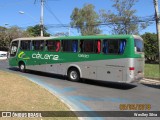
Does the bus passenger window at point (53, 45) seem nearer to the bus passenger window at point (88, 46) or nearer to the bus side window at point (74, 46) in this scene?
the bus side window at point (74, 46)

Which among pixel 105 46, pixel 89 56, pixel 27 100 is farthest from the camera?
pixel 89 56

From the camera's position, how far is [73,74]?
56.7ft

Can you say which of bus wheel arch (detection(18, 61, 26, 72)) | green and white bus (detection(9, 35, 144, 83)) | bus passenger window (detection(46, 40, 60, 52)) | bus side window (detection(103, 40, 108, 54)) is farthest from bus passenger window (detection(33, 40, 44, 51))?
bus side window (detection(103, 40, 108, 54))

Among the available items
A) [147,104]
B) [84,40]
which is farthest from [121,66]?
[147,104]

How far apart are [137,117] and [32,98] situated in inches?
144

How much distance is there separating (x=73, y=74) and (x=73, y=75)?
0.06m

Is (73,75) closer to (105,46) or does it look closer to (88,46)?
(88,46)

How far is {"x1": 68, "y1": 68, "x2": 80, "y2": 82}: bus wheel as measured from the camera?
1706 cm

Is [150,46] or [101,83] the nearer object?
[101,83]

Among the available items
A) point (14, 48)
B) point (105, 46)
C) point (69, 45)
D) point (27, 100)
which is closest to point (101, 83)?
point (105, 46)

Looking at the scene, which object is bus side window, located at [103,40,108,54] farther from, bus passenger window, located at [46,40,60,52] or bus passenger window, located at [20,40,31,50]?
bus passenger window, located at [20,40,31,50]

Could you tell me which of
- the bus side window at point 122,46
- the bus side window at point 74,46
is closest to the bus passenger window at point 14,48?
the bus side window at point 74,46

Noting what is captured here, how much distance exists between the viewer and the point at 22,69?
840 inches

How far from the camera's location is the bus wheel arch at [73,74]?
17.0 meters
